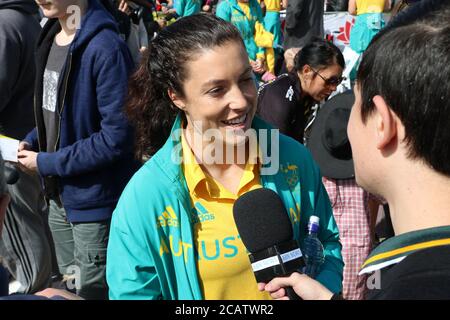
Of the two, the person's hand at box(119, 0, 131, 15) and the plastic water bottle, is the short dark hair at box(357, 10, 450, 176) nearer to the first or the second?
the plastic water bottle

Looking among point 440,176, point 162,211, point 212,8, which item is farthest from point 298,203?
point 212,8

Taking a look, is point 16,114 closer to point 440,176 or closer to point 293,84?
point 293,84

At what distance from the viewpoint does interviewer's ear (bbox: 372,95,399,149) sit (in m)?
1.36

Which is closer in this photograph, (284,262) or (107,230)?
(284,262)

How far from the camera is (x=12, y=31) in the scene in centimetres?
374

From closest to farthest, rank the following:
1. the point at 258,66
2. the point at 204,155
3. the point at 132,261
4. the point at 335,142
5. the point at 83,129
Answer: the point at 132,261 < the point at 204,155 < the point at 83,129 < the point at 335,142 < the point at 258,66

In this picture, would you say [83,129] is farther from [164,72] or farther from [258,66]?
[258,66]

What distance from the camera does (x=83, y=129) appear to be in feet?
10.6

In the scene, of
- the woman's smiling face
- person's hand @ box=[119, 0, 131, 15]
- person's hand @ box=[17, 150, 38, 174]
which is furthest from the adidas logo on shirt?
person's hand @ box=[119, 0, 131, 15]

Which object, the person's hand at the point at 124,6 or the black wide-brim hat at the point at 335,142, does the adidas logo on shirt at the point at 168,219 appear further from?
the person's hand at the point at 124,6

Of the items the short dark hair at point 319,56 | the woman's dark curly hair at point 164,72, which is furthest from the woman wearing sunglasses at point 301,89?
the woman's dark curly hair at point 164,72

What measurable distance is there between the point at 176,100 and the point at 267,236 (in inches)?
29.1

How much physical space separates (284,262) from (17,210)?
2556 millimetres

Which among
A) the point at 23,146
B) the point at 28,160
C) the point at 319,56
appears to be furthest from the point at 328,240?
the point at 319,56
